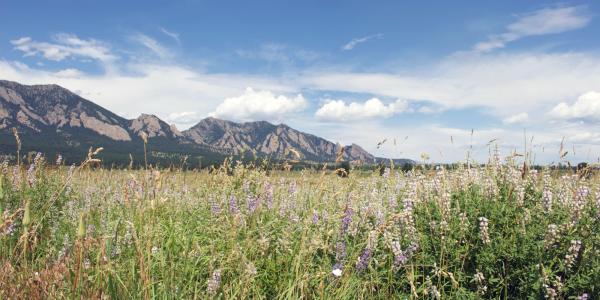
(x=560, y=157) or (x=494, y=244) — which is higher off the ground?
(x=560, y=157)

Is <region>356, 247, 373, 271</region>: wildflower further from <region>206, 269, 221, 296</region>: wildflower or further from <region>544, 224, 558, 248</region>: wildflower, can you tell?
<region>544, 224, 558, 248</region>: wildflower

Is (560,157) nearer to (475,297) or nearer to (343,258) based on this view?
(475,297)

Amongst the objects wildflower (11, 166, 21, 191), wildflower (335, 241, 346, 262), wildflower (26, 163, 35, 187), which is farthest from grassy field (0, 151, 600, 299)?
wildflower (11, 166, 21, 191)

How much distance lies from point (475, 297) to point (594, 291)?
1.12 meters

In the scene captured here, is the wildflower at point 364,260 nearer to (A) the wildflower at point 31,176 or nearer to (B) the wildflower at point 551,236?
(B) the wildflower at point 551,236

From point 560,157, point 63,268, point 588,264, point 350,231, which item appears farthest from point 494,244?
point 63,268

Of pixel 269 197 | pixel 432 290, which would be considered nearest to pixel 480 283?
pixel 432 290

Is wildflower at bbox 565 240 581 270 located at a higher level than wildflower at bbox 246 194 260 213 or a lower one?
lower

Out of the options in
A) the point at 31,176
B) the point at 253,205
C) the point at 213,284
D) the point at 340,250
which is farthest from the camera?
the point at 31,176

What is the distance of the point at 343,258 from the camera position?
4.63 m

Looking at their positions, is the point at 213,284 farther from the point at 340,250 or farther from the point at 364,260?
the point at 364,260

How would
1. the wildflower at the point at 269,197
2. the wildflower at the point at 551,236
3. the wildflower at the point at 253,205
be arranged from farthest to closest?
the wildflower at the point at 269,197, the wildflower at the point at 253,205, the wildflower at the point at 551,236

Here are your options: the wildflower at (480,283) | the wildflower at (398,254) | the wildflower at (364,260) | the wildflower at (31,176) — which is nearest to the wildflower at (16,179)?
the wildflower at (31,176)

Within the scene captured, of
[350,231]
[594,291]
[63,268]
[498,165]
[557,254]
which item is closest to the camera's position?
[63,268]
